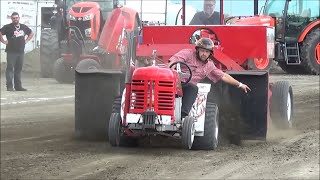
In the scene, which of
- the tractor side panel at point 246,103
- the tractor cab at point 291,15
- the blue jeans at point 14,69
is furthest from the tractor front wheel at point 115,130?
the tractor cab at point 291,15

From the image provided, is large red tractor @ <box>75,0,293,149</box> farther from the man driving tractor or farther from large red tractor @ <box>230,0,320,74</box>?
large red tractor @ <box>230,0,320,74</box>

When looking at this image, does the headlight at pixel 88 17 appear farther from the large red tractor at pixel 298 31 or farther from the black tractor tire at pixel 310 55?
the black tractor tire at pixel 310 55

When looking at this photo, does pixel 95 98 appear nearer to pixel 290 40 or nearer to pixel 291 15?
pixel 290 40

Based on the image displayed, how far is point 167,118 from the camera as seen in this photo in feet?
26.9

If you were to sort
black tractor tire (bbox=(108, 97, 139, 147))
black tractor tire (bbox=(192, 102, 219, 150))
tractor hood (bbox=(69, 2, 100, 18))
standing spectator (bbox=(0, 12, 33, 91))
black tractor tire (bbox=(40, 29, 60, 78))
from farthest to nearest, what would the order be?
black tractor tire (bbox=(40, 29, 60, 78))
tractor hood (bbox=(69, 2, 100, 18))
standing spectator (bbox=(0, 12, 33, 91))
black tractor tire (bbox=(192, 102, 219, 150))
black tractor tire (bbox=(108, 97, 139, 147))

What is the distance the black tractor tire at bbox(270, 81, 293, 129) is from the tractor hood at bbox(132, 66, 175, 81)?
91.0 inches

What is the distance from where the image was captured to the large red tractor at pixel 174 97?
26.9 ft

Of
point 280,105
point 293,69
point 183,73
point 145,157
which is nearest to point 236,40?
point 280,105

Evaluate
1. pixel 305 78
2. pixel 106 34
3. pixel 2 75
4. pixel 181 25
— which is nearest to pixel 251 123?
pixel 181 25

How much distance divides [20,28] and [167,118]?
9.39 m

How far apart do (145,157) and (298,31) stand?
468 inches

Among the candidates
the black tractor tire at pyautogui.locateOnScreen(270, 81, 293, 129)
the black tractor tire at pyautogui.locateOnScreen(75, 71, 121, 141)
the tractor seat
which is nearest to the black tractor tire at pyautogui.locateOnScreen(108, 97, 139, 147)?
the black tractor tire at pyautogui.locateOnScreen(75, 71, 121, 141)

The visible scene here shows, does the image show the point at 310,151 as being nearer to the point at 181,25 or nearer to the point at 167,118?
Answer: the point at 167,118

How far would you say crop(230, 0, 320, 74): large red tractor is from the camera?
19.1 metres
